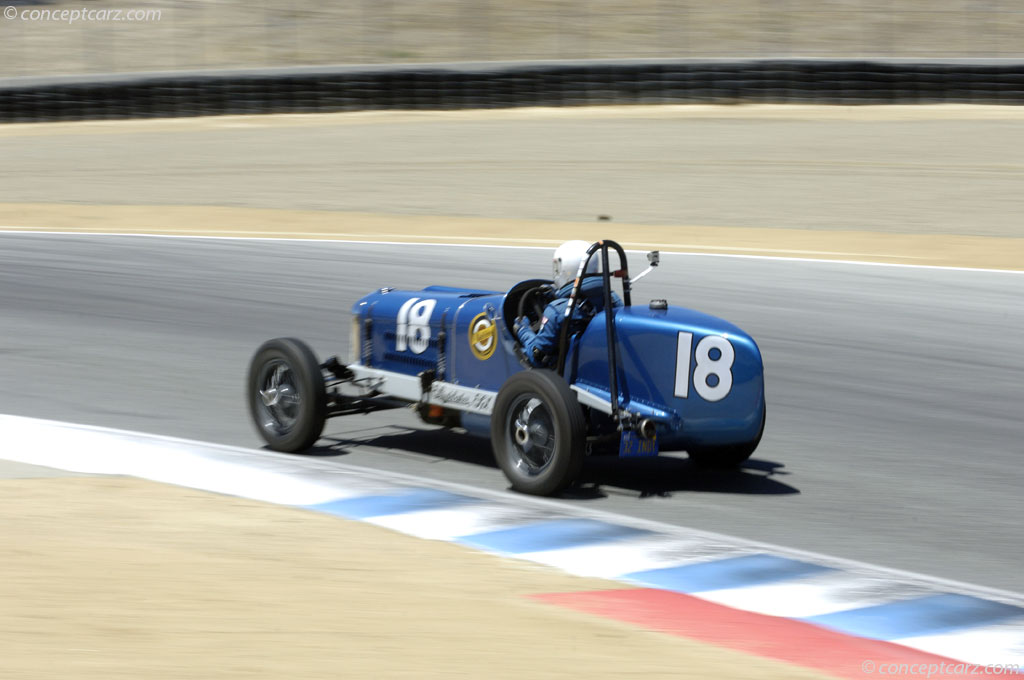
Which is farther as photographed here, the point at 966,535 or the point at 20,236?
the point at 20,236

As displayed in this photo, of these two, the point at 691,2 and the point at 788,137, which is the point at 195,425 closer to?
the point at 788,137

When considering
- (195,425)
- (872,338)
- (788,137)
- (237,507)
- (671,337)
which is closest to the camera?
(237,507)

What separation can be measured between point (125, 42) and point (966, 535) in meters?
30.6

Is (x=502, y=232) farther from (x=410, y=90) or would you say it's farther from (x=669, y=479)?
(x=410, y=90)

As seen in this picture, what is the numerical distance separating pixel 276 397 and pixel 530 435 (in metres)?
1.77

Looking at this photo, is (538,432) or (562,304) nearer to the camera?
(538,432)

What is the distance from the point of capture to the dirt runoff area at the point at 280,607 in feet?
13.6

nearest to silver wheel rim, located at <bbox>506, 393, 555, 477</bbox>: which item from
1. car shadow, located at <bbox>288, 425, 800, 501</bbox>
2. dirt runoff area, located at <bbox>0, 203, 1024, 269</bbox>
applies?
car shadow, located at <bbox>288, 425, 800, 501</bbox>

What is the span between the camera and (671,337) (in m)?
6.55

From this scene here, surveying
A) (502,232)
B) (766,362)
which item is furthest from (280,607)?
(502,232)

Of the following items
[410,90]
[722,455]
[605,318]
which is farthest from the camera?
[410,90]

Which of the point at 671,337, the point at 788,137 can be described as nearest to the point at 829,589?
the point at 671,337

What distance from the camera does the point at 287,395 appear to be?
7645 mm

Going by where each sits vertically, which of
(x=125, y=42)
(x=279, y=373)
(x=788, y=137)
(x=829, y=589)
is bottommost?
(x=829, y=589)
